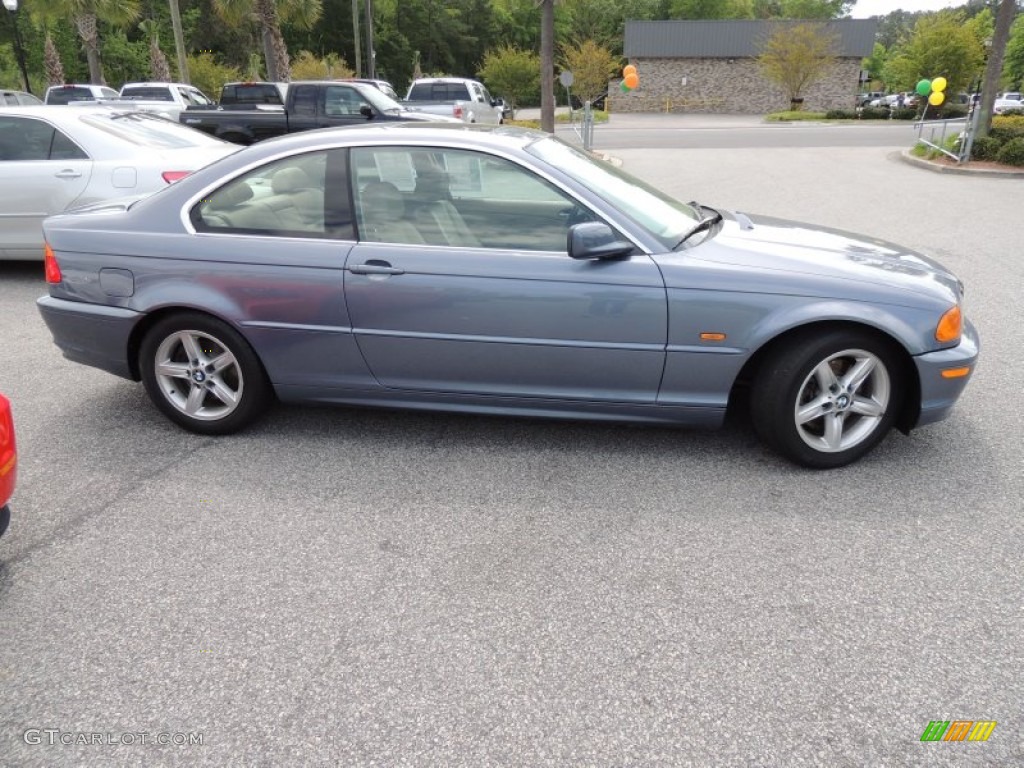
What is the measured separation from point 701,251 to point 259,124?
1354 centimetres

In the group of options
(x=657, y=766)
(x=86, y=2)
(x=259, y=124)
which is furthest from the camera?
(x=86, y=2)

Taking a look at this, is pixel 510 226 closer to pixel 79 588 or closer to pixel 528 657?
pixel 528 657

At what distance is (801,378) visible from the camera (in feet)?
11.5

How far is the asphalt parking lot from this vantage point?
2219 mm

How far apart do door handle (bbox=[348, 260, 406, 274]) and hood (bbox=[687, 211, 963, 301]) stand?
4.55ft

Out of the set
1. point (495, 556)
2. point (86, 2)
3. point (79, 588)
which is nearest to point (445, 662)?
point (495, 556)

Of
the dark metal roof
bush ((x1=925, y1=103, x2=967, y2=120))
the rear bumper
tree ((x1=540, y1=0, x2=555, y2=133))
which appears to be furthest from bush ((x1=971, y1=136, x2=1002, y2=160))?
the dark metal roof

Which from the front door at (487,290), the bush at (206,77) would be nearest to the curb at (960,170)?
the front door at (487,290)

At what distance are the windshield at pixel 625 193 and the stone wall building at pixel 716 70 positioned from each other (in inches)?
2050

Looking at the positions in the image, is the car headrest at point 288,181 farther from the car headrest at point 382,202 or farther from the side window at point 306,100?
the side window at point 306,100

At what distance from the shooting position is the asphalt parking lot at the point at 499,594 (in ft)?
7.28

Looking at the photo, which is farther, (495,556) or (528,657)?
(495,556)

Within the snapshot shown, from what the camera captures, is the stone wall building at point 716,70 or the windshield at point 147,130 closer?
the windshield at point 147,130

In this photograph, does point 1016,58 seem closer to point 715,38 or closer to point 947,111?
point 947,111
